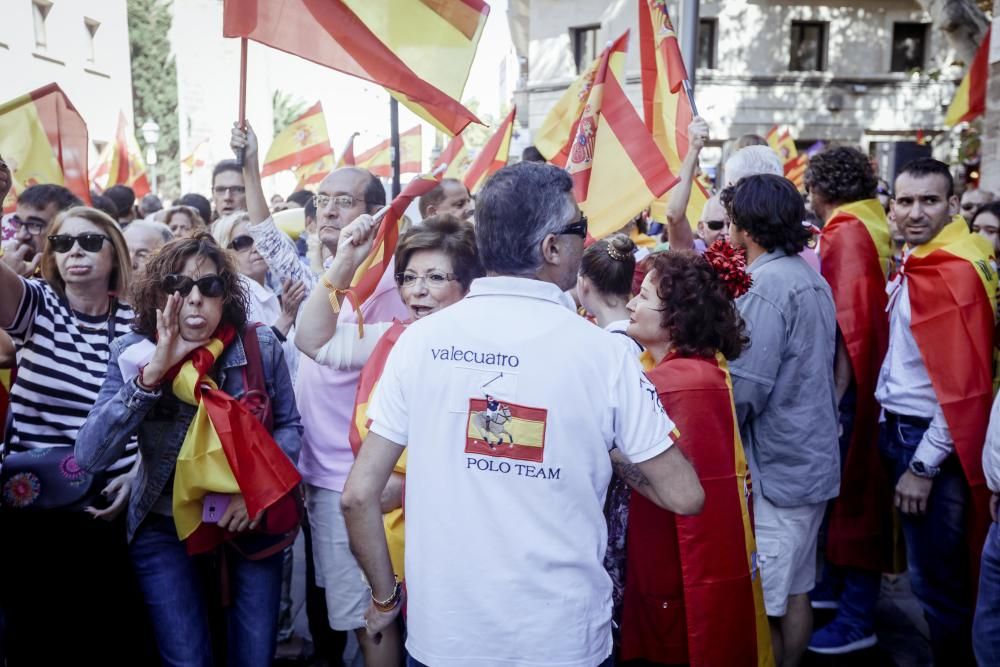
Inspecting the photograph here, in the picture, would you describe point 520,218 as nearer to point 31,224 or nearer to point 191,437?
point 191,437

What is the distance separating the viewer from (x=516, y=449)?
198 centimetres

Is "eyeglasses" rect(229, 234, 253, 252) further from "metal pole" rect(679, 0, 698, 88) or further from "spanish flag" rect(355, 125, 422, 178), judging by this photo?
"spanish flag" rect(355, 125, 422, 178)

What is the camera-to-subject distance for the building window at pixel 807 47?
86.0 feet

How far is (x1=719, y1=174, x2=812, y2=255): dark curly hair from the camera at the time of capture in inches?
136

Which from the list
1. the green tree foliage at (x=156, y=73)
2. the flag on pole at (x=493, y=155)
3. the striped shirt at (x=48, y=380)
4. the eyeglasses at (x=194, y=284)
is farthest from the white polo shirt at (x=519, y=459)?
the green tree foliage at (x=156, y=73)

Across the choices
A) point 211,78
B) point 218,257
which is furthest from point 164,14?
point 218,257

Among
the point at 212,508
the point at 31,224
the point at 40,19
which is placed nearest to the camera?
the point at 212,508

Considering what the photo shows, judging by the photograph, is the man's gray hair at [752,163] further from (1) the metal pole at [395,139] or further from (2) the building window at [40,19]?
(2) the building window at [40,19]

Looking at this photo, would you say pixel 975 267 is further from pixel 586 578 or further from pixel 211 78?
pixel 211 78

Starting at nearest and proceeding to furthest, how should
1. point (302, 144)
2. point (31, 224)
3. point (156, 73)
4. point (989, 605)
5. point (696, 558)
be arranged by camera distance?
1. point (696, 558)
2. point (989, 605)
3. point (31, 224)
4. point (302, 144)
5. point (156, 73)

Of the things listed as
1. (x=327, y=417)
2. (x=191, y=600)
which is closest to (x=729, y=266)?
(x=327, y=417)

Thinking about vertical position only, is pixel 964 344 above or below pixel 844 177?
below

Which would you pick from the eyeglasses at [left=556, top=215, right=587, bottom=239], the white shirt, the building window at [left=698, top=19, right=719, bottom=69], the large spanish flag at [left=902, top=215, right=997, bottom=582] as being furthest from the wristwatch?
the building window at [left=698, top=19, right=719, bottom=69]

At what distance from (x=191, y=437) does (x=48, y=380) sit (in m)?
0.76
